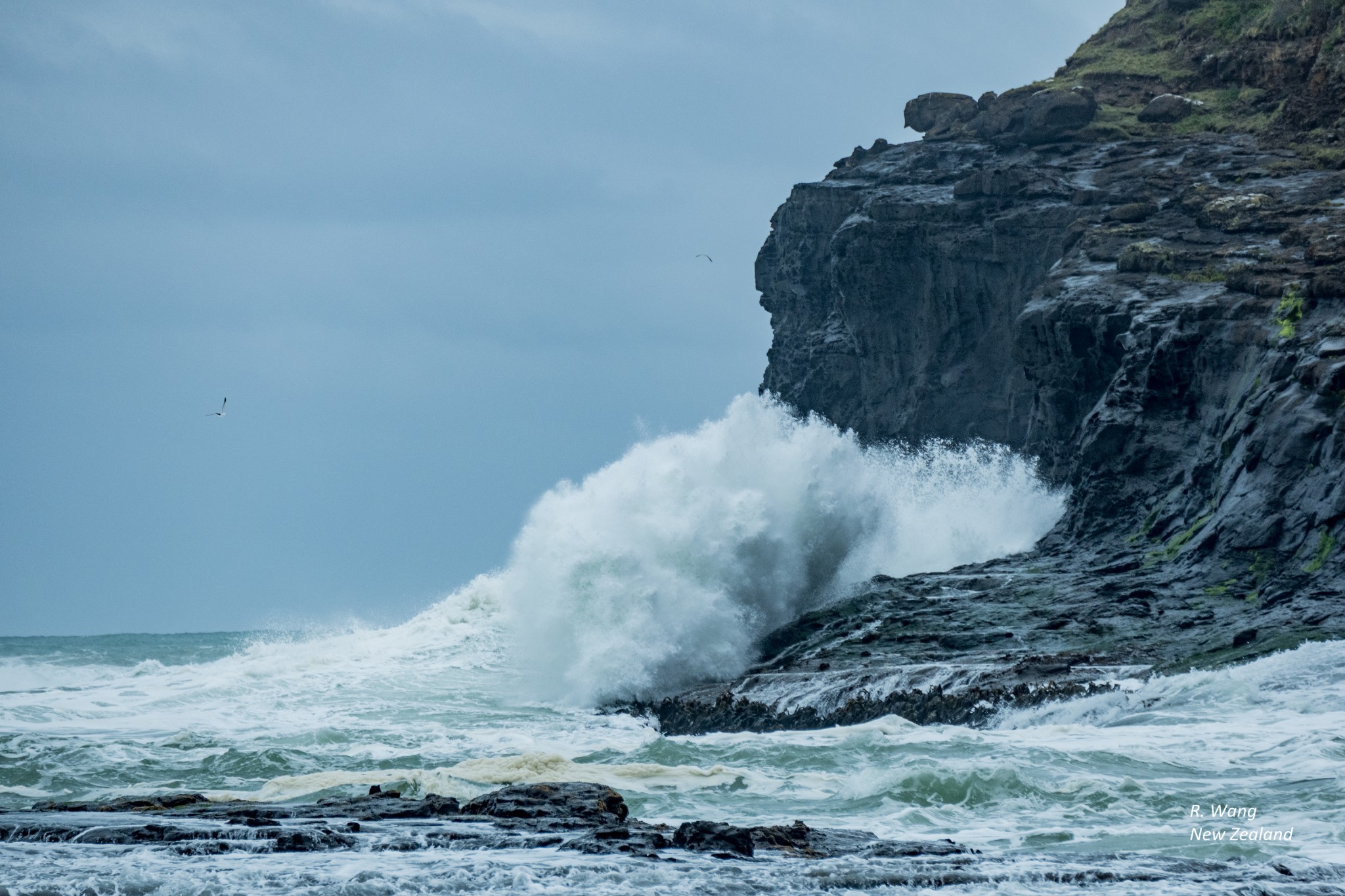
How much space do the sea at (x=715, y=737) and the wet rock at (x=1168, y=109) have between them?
50.2 feet

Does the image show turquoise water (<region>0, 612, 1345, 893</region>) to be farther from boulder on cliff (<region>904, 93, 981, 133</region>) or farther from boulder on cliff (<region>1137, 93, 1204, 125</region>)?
boulder on cliff (<region>904, 93, 981, 133</region>)

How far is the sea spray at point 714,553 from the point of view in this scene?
26875 millimetres

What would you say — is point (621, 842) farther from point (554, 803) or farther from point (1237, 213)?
point (1237, 213)

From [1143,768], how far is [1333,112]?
32167 millimetres

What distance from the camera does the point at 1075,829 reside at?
10352mm

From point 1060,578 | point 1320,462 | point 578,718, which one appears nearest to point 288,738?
point 578,718

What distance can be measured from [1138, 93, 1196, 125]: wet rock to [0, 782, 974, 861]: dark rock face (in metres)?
41.4

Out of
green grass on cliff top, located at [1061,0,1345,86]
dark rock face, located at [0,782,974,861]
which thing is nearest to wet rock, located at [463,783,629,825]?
dark rock face, located at [0,782,974,861]

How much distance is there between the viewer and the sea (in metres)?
8.66

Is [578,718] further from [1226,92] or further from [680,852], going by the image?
[1226,92]

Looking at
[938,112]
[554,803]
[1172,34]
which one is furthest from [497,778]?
[1172,34]

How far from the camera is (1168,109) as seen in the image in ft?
149

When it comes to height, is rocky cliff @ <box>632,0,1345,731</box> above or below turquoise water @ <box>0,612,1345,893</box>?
above

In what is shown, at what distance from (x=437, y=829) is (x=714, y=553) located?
760 inches
